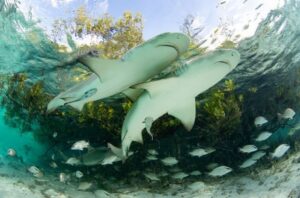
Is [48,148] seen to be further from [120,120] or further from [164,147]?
[164,147]

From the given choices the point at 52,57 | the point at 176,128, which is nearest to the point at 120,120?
the point at 176,128

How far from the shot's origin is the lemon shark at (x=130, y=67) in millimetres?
6221

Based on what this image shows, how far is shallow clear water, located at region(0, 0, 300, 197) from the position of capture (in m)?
11.7

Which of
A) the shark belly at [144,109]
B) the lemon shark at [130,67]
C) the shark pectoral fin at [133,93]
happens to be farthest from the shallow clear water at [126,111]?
the shark belly at [144,109]

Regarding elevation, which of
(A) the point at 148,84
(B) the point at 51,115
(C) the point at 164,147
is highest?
(B) the point at 51,115

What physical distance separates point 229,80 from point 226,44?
2074 millimetres

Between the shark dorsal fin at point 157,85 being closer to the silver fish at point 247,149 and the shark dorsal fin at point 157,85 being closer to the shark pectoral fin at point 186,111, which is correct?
the shark pectoral fin at point 186,111

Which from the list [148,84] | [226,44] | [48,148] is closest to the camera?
[148,84]

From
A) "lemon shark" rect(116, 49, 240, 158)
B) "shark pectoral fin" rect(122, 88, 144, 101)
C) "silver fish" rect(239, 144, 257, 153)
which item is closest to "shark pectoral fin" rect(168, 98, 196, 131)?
"lemon shark" rect(116, 49, 240, 158)

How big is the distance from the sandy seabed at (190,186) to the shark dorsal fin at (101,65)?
8.02 metres

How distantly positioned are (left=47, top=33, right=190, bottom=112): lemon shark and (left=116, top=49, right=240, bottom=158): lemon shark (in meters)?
0.35

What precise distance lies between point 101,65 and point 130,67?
1.84 feet

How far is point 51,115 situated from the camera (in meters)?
13.8

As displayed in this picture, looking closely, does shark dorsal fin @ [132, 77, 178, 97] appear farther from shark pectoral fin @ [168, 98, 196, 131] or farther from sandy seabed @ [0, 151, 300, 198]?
sandy seabed @ [0, 151, 300, 198]
